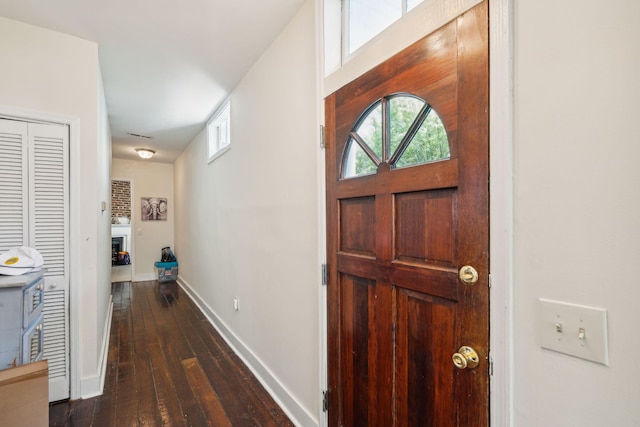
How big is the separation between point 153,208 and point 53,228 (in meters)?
4.74

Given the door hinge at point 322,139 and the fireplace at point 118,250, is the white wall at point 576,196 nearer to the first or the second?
the door hinge at point 322,139

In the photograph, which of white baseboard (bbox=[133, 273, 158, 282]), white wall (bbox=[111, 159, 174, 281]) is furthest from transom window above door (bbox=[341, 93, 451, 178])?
white baseboard (bbox=[133, 273, 158, 282])

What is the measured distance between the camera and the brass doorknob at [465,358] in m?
0.92

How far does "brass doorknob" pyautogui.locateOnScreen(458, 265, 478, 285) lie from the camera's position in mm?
920

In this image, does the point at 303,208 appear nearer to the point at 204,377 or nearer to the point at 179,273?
the point at 204,377

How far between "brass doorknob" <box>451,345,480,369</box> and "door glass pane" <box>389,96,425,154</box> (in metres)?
→ 0.76

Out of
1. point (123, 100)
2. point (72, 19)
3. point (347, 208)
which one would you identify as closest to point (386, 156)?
point (347, 208)

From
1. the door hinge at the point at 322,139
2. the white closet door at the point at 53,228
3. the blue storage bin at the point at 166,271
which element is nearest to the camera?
the door hinge at the point at 322,139

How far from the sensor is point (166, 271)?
245 inches

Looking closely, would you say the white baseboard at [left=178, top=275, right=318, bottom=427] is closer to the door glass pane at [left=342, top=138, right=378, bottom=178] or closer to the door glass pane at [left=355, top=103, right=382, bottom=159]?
the door glass pane at [left=342, top=138, right=378, bottom=178]

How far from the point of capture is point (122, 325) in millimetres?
3764

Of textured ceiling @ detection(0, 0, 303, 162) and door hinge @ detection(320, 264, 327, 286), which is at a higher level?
textured ceiling @ detection(0, 0, 303, 162)

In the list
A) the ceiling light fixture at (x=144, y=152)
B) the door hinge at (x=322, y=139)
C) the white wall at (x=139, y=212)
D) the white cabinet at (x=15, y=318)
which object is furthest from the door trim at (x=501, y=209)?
the white wall at (x=139, y=212)

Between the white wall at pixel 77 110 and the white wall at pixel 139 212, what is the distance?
4011 mm
